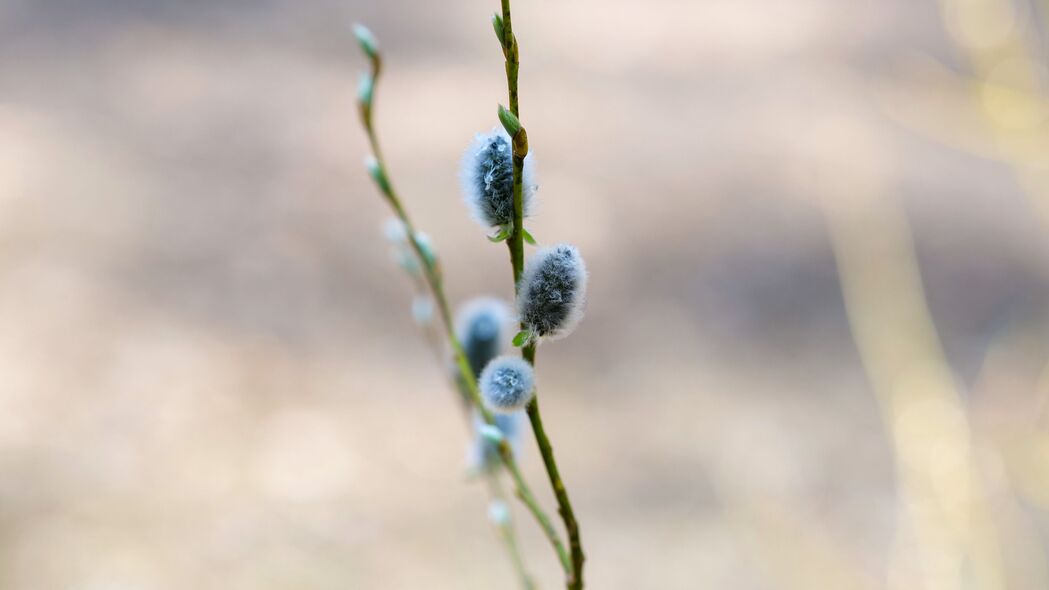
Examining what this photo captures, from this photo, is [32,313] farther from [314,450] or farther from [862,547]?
[862,547]

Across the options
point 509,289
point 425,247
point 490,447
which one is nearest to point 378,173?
point 425,247

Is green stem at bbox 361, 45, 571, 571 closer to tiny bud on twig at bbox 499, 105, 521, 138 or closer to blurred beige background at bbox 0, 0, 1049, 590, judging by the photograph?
tiny bud on twig at bbox 499, 105, 521, 138

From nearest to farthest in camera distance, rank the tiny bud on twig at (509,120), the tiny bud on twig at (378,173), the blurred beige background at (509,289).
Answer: the tiny bud on twig at (509,120), the tiny bud on twig at (378,173), the blurred beige background at (509,289)

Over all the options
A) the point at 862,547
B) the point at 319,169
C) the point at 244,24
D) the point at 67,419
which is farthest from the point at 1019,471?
the point at 244,24

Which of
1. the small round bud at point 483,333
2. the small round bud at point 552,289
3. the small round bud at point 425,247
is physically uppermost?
the small round bud at point 425,247

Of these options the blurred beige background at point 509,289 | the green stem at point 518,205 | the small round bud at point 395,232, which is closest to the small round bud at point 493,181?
the green stem at point 518,205

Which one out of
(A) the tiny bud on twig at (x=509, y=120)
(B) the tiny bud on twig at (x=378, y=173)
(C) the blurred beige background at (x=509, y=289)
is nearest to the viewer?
(A) the tiny bud on twig at (x=509, y=120)

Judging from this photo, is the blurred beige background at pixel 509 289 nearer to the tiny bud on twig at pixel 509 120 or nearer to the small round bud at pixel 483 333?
the small round bud at pixel 483 333

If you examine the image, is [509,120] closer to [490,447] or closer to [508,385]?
[508,385]
